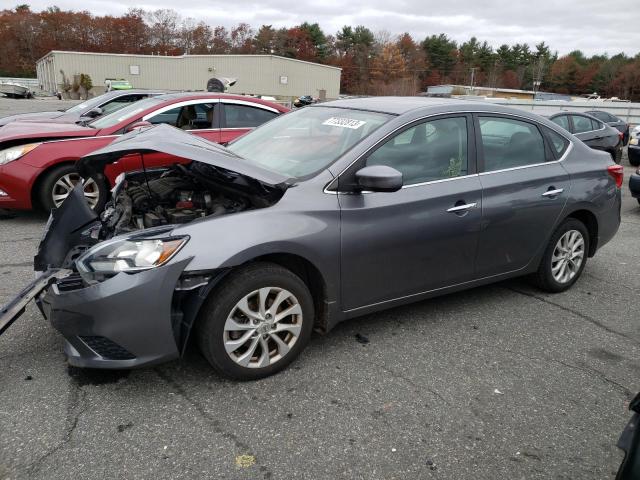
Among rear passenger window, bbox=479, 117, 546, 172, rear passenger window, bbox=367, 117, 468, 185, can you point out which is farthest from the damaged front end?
rear passenger window, bbox=479, 117, 546, 172

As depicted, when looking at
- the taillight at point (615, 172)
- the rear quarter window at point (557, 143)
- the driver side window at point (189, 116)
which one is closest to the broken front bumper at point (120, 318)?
the rear quarter window at point (557, 143)

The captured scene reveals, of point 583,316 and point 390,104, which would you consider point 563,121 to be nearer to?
point 583,316

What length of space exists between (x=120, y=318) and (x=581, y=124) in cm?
1176

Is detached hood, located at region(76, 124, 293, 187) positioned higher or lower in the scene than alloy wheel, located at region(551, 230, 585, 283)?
higher

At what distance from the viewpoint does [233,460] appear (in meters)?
2.37

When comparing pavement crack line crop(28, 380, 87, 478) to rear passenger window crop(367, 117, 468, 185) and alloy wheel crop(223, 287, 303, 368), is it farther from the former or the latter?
rear passenger window crop(367, 117, 468, 185)

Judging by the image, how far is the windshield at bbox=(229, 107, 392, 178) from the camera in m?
3.38

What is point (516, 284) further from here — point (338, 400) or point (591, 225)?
point (338, 400)

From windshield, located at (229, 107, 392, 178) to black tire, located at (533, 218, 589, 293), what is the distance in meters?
1.89

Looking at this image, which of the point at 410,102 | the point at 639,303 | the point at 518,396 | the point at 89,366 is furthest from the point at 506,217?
the point at 89,366

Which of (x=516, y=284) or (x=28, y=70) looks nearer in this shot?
(x=516, y=284)

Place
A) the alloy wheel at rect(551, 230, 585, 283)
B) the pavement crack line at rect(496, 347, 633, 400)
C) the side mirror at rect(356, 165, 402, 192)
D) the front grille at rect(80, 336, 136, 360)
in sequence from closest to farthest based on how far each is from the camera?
the front grille at rect(80, 336, 136, 360) < the side mirror at rect(356, 165, 402, 192) < the pavement crack line at rect(496, 347, 633, 400) < the alloy wheel at rect(551, 230, 585, 283)

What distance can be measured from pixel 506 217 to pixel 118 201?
9.23 ft

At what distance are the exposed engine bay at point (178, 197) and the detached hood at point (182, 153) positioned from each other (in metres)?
0.07
